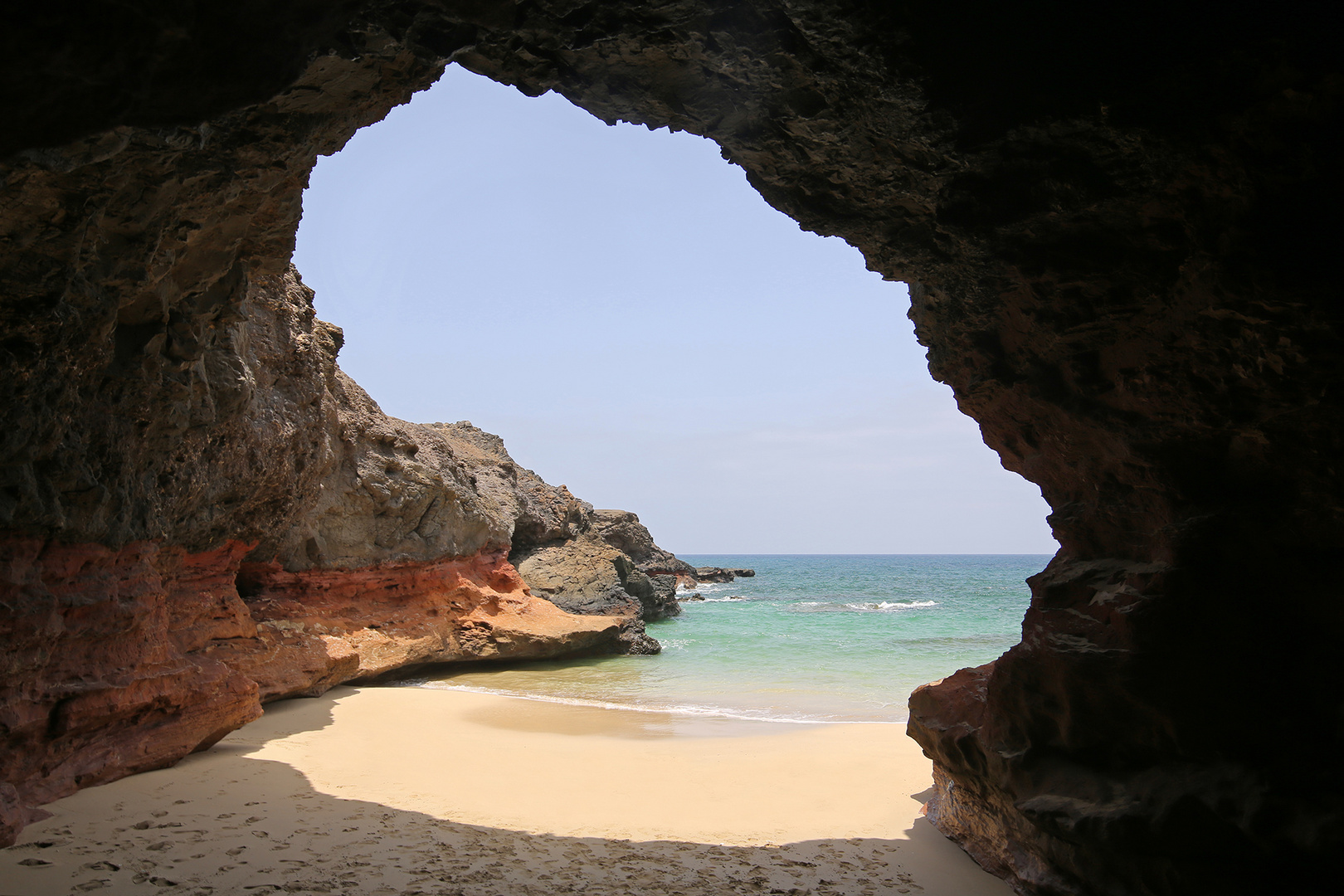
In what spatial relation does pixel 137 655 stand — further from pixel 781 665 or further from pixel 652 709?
pixel 781 665

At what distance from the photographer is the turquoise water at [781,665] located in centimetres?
1097

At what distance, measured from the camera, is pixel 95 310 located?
12.1 feet

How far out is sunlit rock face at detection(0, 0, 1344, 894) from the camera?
2.49 m

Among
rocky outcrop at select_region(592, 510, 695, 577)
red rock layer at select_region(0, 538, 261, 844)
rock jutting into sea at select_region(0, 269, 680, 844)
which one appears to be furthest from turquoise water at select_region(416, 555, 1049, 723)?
red rock layer at select_region(0, 538, 261, 844)

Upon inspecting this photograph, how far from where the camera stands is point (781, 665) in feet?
49.2

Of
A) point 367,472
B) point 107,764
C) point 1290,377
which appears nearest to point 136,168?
point 107,764

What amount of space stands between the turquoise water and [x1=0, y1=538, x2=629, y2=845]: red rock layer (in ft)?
9.07

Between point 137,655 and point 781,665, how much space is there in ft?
39.2

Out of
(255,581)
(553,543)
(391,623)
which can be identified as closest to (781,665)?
(391,623)

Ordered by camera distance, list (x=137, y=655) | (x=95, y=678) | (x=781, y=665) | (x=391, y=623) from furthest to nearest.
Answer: (x=781, y=665), (x=391, y=623), (x=137, y=655), (x=95, y=678)

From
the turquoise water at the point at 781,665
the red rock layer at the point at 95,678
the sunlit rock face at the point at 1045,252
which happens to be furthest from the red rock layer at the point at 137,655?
the turquoise water at the point at 781,665

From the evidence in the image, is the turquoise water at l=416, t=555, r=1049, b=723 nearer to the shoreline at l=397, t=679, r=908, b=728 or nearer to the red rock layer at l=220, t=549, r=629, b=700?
the shoreline at l=397, t=679, r=908, b=728

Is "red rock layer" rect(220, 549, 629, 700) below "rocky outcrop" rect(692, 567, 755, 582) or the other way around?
the other way around

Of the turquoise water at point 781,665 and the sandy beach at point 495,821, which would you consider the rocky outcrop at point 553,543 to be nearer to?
the turquoise water at point 781,665
